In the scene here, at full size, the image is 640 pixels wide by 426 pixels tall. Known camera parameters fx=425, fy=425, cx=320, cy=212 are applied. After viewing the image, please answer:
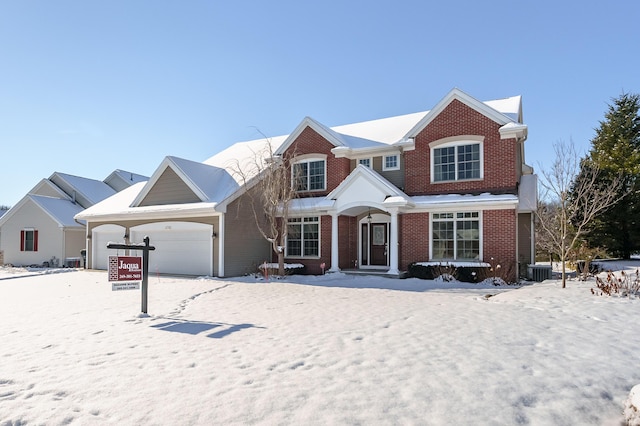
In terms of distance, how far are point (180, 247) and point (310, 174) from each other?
23.4 feet

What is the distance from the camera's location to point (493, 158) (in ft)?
56.1

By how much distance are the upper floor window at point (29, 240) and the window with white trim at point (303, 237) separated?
19.1 metres

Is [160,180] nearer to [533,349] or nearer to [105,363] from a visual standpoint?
[105,363]

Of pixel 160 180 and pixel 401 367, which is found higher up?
pixel 160 180

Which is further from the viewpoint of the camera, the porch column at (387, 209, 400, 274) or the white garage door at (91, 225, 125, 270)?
the white garage door at (91, 225, 125, 270)

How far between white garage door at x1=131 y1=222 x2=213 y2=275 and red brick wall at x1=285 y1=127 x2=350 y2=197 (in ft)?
17.3

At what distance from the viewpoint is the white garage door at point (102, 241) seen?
2262cm

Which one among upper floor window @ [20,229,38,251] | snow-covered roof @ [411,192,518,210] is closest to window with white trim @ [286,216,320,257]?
snow-covered roof @ [411,192,518,210]

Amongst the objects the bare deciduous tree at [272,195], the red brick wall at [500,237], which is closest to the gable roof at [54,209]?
the bare deciduous tree at [272,195]

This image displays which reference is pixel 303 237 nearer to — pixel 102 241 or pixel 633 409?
pixel 102 241

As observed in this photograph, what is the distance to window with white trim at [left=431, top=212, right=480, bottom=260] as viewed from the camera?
55.3 feet

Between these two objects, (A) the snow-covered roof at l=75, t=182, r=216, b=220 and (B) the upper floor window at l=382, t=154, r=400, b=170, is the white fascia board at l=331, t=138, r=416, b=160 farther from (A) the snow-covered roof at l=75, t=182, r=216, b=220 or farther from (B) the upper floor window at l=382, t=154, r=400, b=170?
(A) the snow-covered roof at l=75, t=182, r=216, b=220

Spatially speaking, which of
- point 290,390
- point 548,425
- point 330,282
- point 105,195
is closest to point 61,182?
point 105,195

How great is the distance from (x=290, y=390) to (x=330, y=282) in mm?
11508
